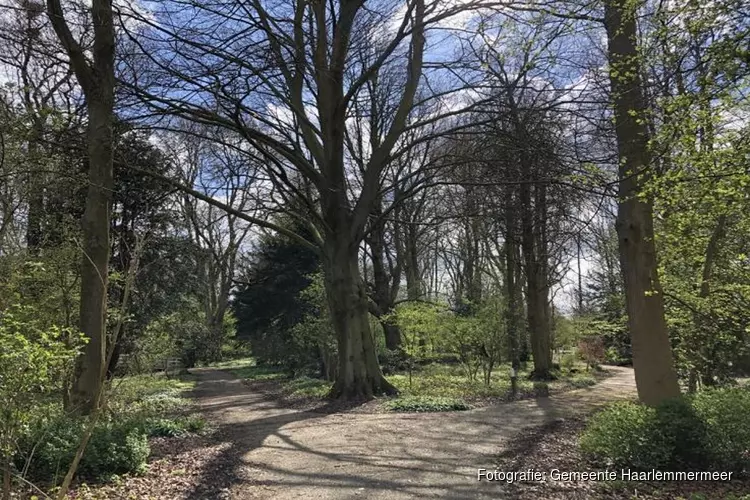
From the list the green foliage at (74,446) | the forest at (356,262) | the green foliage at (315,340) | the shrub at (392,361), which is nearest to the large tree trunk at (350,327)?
the forest at (356,262)

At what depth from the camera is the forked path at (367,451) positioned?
17.2 ft

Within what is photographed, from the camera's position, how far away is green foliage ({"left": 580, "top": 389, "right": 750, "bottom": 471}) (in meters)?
5.50

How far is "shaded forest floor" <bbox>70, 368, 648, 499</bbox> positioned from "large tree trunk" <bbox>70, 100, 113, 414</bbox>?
1.42 m

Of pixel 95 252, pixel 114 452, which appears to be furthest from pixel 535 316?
pixel 114 452

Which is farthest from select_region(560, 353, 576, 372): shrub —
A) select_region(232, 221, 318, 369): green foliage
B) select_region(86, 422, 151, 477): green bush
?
select_region(86, 422, 151, 477): green bush

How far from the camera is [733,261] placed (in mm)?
8555

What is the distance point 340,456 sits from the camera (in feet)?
21.6

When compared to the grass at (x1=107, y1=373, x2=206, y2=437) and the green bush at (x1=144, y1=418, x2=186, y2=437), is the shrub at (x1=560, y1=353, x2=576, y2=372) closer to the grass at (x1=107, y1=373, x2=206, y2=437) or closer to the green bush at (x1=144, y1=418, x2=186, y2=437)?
the grass at (x1=107, y1=373, x2=206, y2=437)

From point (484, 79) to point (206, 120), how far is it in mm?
5939

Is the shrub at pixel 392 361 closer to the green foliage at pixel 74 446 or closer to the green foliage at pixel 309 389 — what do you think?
the green foliage at pixel 309 389

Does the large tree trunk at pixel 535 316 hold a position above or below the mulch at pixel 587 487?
above

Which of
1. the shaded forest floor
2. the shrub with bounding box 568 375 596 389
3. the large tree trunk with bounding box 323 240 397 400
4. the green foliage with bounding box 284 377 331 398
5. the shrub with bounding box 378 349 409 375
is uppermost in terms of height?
the large tree trunk with bounding box 323 240 397 400

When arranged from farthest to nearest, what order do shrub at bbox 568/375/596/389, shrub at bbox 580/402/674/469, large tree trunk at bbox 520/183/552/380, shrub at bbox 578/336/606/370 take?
shrub at bbox 578/336/606/370
large tree trunk at bbox 520/183/552/380
shrub at bbox 568/375/596/389
shrub at bbox 580/402/674/469

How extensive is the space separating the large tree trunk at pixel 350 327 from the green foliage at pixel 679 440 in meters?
6.74
